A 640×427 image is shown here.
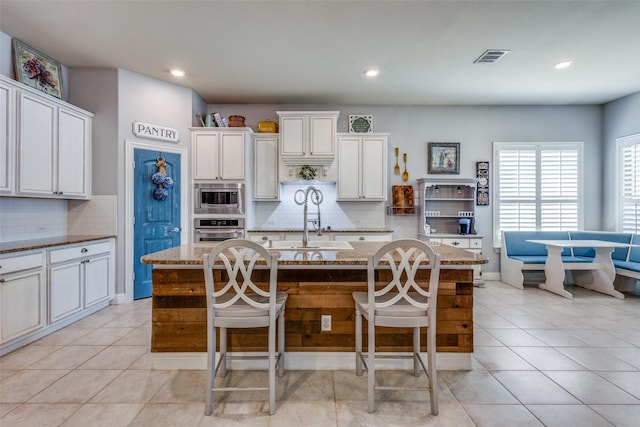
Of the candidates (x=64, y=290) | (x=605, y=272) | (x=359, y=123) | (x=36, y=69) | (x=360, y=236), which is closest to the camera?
(x=64, y=290)

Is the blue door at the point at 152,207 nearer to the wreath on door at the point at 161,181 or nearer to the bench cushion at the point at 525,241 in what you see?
the wreath on door at the point at 161,181

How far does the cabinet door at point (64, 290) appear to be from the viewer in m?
3.03

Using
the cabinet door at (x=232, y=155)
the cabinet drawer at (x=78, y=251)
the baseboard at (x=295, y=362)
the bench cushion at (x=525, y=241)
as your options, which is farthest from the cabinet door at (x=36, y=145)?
the bench cushion at (x=525, y=241)

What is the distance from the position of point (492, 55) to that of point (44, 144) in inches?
194

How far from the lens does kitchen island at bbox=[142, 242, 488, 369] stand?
2.31 m

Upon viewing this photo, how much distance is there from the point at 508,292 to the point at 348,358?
3363 mm

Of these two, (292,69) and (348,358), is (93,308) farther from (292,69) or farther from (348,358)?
(292,69)

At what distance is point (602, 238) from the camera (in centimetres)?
491

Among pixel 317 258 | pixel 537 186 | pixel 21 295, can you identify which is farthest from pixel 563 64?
pixel 21 295

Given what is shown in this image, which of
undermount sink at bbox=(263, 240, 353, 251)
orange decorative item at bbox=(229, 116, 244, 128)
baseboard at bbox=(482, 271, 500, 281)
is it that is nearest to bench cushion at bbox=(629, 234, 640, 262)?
baseboard at bbox=(482, 271, 500, 281)

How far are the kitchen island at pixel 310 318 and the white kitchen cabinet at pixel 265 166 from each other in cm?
265

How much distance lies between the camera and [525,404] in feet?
6.41

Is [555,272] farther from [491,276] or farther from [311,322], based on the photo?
[311,322]

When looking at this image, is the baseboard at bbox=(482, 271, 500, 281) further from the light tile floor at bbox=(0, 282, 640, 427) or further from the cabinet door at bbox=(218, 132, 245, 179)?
the cabinet door at bbox=(218, 132, 245, 179)
